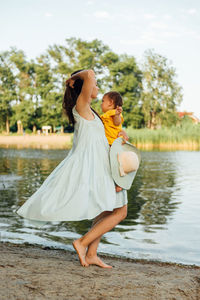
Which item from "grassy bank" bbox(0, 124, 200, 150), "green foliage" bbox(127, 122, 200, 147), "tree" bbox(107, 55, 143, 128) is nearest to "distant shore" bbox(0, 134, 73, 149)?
"green foliage" bbox(127, 122, 200, 147)

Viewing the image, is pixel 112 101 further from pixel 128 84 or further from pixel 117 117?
pixel 128 84

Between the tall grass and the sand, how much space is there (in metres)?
28.8

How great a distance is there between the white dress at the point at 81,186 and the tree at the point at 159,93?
54000 mm

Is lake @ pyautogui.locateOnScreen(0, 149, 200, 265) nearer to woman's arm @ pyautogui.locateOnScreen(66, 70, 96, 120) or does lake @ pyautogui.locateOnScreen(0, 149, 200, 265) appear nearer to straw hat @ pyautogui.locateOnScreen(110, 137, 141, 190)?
straw hat @ pyautogui.locateOnScreen(110, 137, 141, 190)

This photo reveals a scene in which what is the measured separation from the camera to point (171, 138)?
33500mm

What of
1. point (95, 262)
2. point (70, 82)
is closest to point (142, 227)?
point (95, 262)

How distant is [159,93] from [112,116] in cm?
5557

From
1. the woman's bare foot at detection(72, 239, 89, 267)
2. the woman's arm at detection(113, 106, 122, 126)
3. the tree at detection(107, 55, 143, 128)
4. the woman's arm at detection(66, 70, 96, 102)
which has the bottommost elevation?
the woman's bare foot at detection(72, 239, 89, 267)

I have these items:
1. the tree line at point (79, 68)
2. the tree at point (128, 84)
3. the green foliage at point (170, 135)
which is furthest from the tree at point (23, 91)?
the green foliage at point (170, 135)

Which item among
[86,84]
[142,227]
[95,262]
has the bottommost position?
[142,227]

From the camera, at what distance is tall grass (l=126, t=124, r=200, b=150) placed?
32906 mm

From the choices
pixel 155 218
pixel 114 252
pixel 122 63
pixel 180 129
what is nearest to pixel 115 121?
pixel 114 252

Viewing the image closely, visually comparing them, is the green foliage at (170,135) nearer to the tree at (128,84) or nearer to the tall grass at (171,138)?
the tall grass at (171,138)

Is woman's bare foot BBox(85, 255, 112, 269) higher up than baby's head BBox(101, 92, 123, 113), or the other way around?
baby's head BBox(101, 92, 123, 113)
